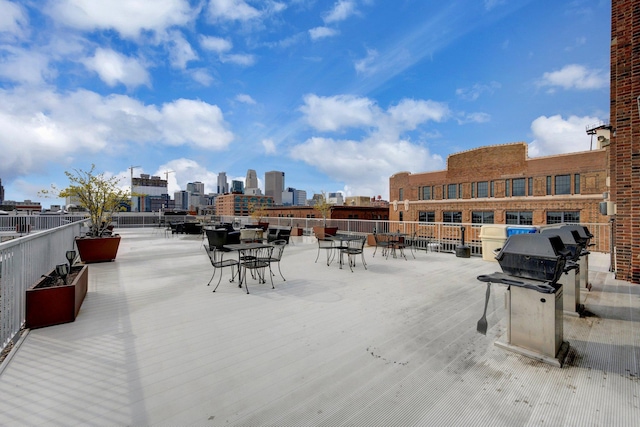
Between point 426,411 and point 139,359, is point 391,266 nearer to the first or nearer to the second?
point 426,411

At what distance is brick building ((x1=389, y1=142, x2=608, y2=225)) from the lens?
24.1 meters

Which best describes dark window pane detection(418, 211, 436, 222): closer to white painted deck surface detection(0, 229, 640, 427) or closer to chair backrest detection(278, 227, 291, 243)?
chair backrest detection(278, 227, 291, 243)

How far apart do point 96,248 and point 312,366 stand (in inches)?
302

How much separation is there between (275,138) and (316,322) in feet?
103

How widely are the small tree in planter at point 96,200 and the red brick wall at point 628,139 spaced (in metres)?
12.0

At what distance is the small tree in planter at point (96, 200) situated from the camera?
23.7ft

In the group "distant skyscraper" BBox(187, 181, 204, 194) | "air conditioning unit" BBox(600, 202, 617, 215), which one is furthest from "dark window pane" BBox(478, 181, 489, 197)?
"distant skyscraper" BBox(187, 181, 204, 194)

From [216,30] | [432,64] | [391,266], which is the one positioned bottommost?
[391,266]

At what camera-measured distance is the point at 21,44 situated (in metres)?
9.01

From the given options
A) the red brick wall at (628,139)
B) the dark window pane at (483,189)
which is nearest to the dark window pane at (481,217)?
the dark window pane at (483,189)

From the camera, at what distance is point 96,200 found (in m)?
7.89

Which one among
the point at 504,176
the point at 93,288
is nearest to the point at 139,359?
the point at 93,288

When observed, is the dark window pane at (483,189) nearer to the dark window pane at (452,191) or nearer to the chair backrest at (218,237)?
the dark window pane at (452,191)

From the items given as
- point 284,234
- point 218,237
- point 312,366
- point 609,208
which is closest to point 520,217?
point 609,208
